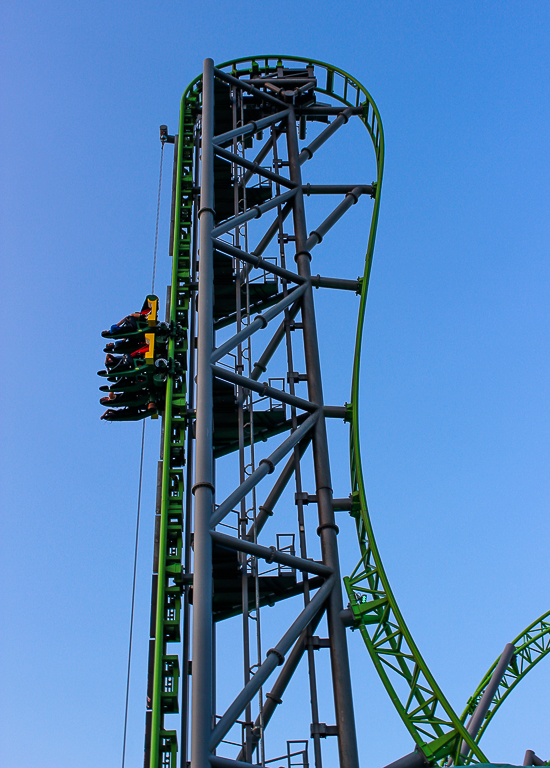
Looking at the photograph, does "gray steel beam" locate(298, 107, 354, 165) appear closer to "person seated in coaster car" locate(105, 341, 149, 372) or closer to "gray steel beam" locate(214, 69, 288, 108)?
"gray steel beam" locate(214, 69, 288, 108)

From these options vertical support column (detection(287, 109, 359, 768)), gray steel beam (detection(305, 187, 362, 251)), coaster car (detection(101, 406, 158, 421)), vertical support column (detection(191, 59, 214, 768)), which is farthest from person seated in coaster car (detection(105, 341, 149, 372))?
gray steel beam (detection(305, 187, 362, 251))

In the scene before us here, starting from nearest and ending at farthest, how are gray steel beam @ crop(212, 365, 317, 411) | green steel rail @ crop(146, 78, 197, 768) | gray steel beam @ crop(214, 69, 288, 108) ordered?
green steel rail @ crop(146, 78, 197, 768) < gray steel beam @ crop(212, 365, 317, 411) < gray steel beam @ crop(214, 69, 288, 108)

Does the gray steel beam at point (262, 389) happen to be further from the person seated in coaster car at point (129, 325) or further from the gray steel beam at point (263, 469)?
the person seated in coaster car at point (129, 325)

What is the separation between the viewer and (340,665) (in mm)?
13695

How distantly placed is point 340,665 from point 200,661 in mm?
2815

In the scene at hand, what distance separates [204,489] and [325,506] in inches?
111

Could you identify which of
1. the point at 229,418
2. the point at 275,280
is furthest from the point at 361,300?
the point at 229,418

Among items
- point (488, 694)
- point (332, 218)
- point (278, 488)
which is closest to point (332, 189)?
point (332, 218)

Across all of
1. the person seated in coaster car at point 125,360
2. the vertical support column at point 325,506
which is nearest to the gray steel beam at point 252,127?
the vertical support column at point 325,506

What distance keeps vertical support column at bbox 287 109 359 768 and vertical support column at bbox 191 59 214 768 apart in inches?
92.4

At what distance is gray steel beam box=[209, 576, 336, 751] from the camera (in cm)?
1190

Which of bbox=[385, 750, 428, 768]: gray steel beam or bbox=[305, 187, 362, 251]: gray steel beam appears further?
bbox=[305, 187, 362, 251]: gray steel beam

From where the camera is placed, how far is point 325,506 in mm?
15484

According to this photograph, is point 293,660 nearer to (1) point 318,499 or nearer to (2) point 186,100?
A: (1) point 318,499
